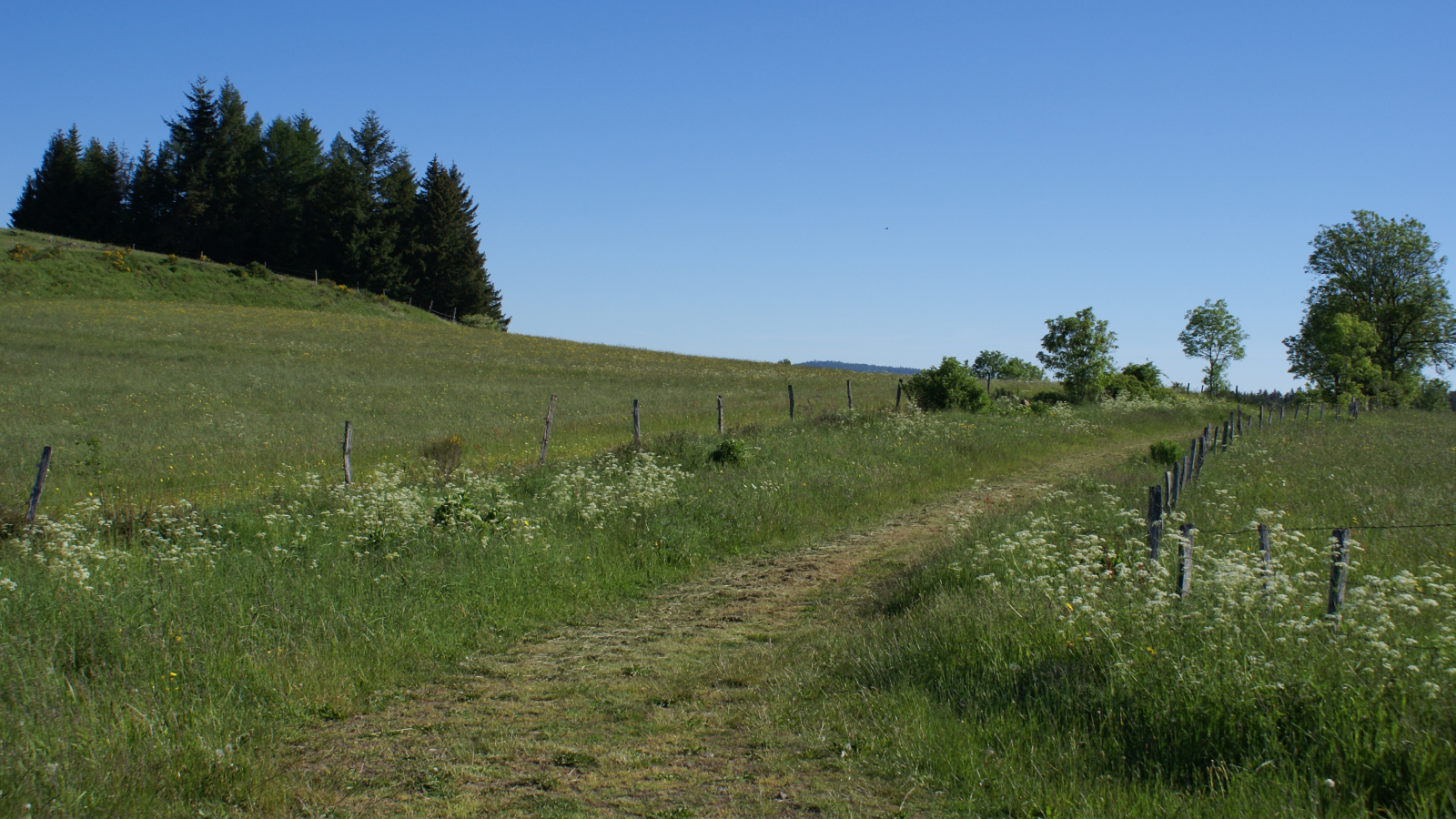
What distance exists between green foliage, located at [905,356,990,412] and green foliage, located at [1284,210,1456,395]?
4163 centimetres

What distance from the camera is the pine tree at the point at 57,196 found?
77.7 meters

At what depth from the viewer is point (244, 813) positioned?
13.6ft

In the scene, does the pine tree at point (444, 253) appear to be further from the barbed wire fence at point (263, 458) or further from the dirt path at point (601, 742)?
the dirt path at point (601, 742)

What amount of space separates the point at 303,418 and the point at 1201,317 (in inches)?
2906

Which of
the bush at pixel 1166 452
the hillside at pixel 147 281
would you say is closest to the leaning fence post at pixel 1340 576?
the bush at pixel 1166 452

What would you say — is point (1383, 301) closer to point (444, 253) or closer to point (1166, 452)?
point (1166, 452)

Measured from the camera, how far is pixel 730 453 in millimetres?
15219

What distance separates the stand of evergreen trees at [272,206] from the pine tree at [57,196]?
0.40 feet

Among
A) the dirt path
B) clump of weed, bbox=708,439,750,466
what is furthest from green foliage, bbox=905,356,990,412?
the dirt path

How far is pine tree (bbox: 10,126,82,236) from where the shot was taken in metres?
77.7

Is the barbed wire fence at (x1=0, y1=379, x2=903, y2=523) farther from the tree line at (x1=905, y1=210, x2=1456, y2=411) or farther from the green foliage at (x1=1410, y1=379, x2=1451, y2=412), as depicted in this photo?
the green foliage at (x1=1410, y1=379, x2=1451, y2=412)

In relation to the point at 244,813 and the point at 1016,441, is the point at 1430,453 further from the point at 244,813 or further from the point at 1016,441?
the point at 244,813

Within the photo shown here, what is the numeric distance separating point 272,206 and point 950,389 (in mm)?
72212

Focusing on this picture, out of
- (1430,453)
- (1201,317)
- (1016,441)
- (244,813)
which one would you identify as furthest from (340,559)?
(1201,317)
